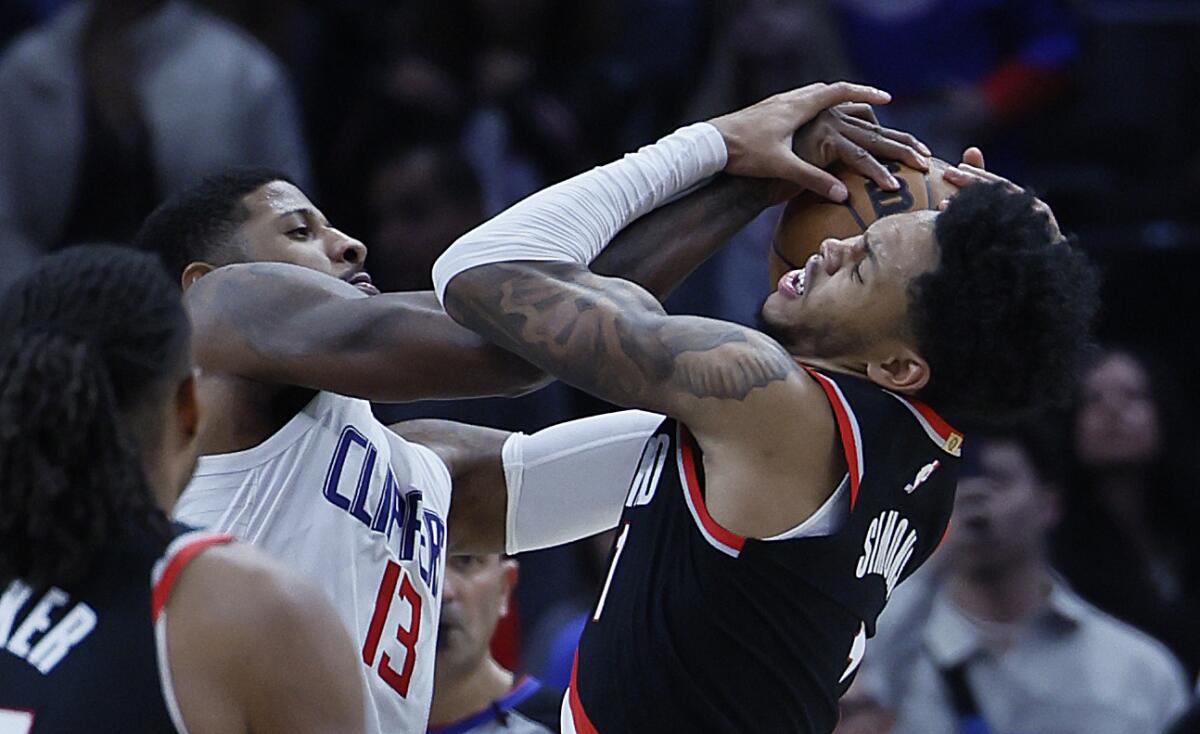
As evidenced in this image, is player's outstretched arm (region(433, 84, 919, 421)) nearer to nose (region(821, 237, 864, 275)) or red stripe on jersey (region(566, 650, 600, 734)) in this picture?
nose (region(821, 237, 864, 275))

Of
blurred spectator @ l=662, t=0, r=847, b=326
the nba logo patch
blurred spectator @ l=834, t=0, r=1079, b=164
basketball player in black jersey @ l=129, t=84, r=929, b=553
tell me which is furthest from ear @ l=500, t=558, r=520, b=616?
blurred spectator @ l=834, t=0, r=1079, b=164

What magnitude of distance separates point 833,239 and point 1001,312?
0.41 meters

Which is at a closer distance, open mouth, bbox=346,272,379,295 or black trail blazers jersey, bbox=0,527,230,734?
black trail blazers jersey, bbox=0,527,230,734

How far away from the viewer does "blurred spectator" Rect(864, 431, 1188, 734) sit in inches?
219

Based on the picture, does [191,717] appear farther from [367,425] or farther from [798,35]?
[798,35]

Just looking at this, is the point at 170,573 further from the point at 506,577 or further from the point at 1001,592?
the point at 1001,592

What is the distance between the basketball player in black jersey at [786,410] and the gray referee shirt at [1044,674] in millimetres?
2088

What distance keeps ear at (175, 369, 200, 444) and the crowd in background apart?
3.11 metres

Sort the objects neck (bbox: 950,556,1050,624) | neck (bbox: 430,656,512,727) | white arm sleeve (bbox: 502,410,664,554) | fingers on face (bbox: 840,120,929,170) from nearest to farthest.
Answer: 1. fingers on face (bbox: 840,120,929,170)
2. white arm sleeve (bbox: 502,410,664,554)
3. neck (bbox: 430,656,512,727)
4. neck (bbox: 950,556,1050,624)

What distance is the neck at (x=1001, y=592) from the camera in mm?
5738

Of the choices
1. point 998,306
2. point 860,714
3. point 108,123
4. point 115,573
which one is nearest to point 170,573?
point 115,573

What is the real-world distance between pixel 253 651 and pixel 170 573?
139 mm

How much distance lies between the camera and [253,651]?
261 cm

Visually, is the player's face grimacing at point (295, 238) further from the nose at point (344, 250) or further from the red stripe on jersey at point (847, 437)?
the red stripe on jersey at point (847, 437)
